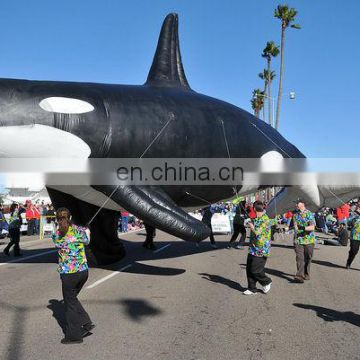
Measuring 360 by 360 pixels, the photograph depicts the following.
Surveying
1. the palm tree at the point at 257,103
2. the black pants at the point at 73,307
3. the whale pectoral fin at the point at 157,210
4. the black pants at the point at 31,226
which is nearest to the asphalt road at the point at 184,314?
the black pants at the point at 73,307

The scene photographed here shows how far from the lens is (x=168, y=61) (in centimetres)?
955

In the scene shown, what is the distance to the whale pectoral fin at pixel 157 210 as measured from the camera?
7035mm

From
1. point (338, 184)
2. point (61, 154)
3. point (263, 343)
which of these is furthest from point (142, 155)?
point (338, 184)

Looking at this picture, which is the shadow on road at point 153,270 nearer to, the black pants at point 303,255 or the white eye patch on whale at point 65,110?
the black pants at point 303,255

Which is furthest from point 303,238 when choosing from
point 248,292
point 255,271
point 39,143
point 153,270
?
point 39,143

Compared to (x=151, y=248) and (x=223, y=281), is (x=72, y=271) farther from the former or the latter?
(x=151, y=248)

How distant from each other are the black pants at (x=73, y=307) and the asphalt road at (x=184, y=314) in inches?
6.3

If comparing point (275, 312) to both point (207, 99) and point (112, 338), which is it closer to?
Answer: point (112, 338)

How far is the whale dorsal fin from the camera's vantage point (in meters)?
9.45

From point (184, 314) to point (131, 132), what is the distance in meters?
3.07

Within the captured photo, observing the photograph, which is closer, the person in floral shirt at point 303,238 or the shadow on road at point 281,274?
the person in floral shirt at point 303,238

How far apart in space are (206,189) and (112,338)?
13.6 ft

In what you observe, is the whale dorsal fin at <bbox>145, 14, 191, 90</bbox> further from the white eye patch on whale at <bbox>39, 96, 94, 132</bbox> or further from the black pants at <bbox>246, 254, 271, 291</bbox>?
the black pants at <bbox>246, 254, 271, 291</bbox>

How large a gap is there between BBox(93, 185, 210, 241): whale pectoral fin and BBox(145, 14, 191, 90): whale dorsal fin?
283 centimetres
